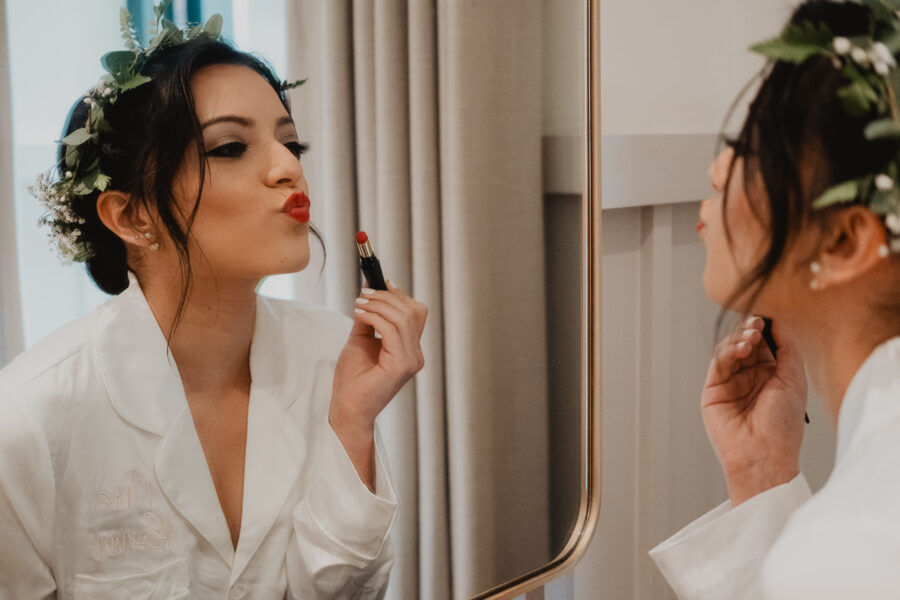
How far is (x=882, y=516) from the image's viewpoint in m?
0.52

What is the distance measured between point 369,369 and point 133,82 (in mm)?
324

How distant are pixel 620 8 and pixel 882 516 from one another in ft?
2.51

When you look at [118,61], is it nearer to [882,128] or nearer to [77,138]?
[77,138]

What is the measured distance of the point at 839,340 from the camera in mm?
657

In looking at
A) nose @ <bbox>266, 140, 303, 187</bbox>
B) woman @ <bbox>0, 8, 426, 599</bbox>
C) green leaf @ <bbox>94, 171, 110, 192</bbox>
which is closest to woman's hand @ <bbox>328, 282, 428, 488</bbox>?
woman @ <bbox>0, 8, 426, 599</bbox>

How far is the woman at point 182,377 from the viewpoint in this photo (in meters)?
0.63

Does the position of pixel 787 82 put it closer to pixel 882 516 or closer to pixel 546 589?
pixel 882 516

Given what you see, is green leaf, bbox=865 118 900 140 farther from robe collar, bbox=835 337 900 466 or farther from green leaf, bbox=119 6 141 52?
green leaf, bbox=119 6 141 52

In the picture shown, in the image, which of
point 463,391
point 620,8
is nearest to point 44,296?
point 463,391

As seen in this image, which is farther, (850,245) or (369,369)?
(369,369)

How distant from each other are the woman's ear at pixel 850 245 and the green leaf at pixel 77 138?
53cm

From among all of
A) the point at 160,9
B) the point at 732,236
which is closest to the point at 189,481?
the point at 160,9

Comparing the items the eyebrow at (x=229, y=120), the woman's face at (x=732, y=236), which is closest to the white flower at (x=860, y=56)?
the woman's face at (x=732, y=236)

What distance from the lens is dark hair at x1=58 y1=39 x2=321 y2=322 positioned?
635 millimetres
